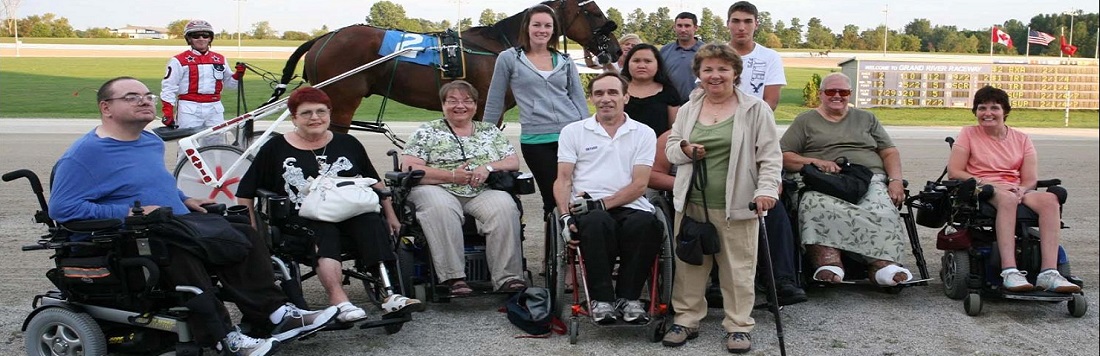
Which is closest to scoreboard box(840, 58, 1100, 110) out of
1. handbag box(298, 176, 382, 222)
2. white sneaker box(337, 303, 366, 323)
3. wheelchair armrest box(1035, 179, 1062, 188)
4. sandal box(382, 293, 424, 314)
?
wheelchair armrest box(1035, 179, 1062, 188)

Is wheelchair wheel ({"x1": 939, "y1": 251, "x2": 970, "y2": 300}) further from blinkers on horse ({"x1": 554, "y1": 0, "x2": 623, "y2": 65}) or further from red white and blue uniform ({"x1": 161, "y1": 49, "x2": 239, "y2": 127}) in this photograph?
red white and blue uniform ({"x1": 161, "y1": 49, "x2": 239, "y2": 127})

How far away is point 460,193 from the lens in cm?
573

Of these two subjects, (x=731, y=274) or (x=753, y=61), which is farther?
(x=753, y=61)

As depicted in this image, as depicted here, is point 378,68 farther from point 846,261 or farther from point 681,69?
point 846,261

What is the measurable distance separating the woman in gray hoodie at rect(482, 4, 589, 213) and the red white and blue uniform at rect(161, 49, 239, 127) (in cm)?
281

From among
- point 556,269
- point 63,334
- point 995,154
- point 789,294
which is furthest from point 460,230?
point 995,154

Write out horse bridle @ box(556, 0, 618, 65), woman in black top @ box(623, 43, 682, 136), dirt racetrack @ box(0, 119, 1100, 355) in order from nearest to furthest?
dirt racetrack @ box(0, 119, 1100, 355)
woman in black top @ box(623, 43, 682, 136)
horse bridle @ box(556, 0, 618, 65)

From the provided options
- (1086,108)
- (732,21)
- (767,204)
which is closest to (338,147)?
(767,204)

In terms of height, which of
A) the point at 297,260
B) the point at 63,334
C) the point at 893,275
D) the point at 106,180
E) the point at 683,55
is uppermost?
the point at 683,55

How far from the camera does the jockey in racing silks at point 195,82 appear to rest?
7.75 m

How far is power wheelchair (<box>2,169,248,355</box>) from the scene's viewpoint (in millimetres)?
4262

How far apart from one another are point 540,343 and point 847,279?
6.84ft

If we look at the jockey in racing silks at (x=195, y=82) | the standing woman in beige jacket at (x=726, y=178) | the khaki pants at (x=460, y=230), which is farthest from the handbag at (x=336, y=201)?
the jockey in racing silks at (x=195, y=82)

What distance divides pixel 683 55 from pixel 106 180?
12.2 ft
